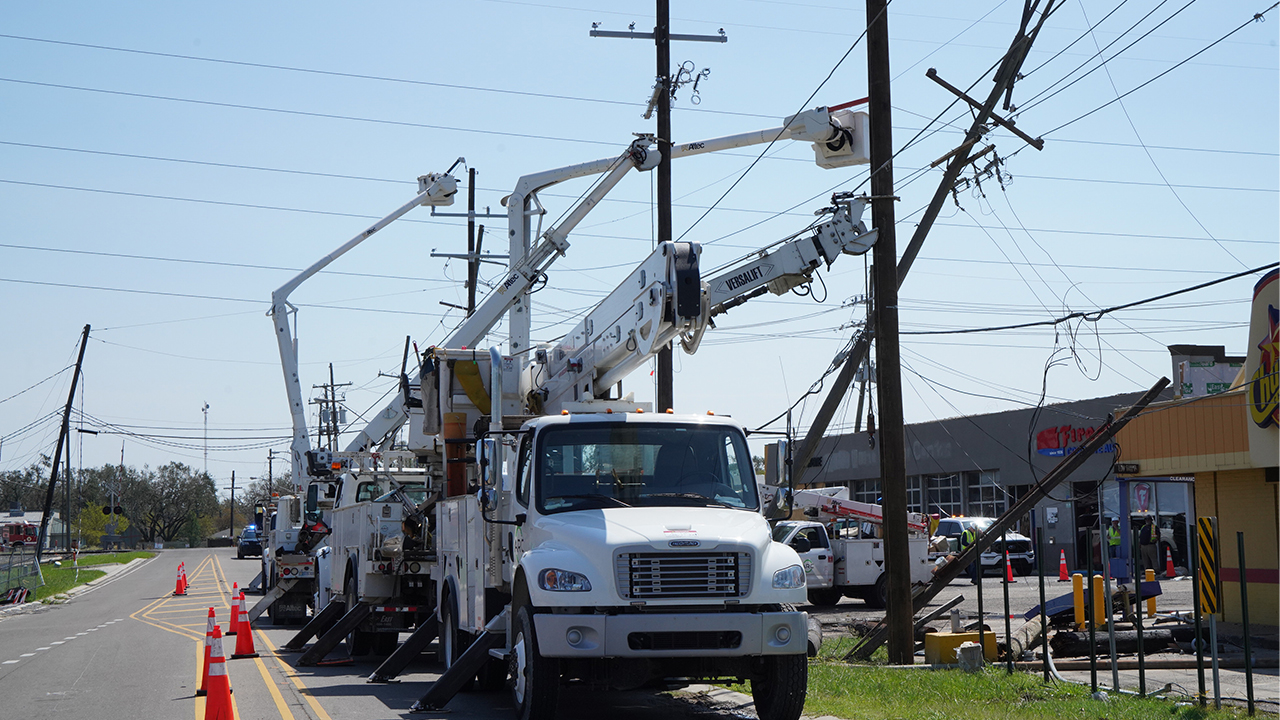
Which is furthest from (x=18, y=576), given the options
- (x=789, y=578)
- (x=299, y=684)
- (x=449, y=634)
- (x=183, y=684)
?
(x=789, y=578)

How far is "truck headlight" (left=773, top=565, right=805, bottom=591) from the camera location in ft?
31.1

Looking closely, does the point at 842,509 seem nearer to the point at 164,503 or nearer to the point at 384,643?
the point at 384,643

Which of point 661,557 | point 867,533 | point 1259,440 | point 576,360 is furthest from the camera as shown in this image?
point 867,533

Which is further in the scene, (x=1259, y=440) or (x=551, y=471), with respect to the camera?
(x=1259, y=440)

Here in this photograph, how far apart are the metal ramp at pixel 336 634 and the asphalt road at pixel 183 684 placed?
0.65 ft

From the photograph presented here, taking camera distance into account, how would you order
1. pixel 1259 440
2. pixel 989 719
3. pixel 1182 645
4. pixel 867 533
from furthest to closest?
1. pixel 867 533
2. pixel 1259 440
3. pixel 1182 645
4. pixel 989 719

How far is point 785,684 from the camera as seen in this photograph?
957 centimetres

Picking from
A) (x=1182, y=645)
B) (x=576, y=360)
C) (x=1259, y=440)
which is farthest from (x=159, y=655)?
(x=1259, y=440)

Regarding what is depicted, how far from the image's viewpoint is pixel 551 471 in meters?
10.4

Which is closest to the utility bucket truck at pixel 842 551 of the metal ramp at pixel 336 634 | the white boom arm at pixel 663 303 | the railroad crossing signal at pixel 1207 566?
the metal ramp at pixel 336 634

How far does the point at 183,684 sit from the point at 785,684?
26.9 feet

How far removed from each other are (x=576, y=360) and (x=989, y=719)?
600 centimetres

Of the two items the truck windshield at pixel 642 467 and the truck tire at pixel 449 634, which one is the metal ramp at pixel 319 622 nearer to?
the truck tire at pixel 449 634

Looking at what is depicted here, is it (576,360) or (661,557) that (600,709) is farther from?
(576,360)
